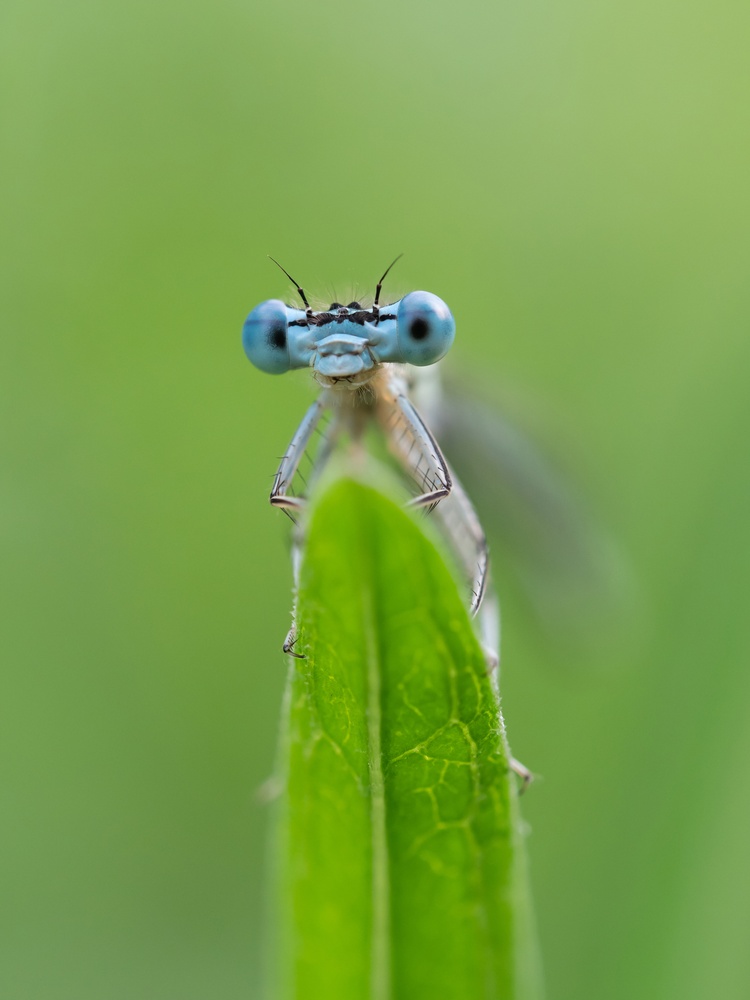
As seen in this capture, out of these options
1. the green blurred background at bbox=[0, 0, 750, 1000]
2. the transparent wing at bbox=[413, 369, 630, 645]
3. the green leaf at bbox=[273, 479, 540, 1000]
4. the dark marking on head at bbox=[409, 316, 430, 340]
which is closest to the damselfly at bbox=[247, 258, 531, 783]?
the dark marking on head at bbox=[409, 316, 430, 340]

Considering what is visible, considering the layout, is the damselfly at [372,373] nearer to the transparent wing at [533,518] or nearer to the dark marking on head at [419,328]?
the dark marking on head at [419,328]

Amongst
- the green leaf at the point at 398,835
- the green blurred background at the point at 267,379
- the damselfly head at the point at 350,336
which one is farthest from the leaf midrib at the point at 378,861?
the damselfly head at the point at 350,336

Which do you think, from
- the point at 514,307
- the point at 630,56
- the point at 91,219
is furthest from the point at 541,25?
the point at 91,219

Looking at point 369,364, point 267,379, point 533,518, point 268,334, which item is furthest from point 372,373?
point 533,518

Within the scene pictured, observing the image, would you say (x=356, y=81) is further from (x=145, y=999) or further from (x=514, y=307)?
A: (x=145, y=999)

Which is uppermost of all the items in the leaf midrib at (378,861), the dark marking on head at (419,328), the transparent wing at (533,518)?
the transparent wing at (533,518)

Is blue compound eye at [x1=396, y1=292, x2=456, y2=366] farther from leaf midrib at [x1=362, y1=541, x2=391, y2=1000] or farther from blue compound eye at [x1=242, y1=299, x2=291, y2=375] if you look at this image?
leaf midrib at [x1=362, y1=541, x2=391, y2=1000]

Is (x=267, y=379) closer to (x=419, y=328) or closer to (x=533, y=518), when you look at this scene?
(x=533, y=518)

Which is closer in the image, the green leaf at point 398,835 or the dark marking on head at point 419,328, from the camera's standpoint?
the green leaf at point 398,835
